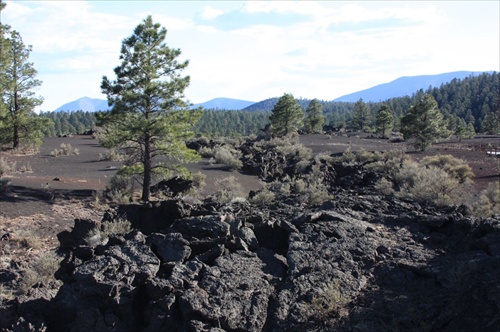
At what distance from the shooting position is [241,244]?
7027 mm

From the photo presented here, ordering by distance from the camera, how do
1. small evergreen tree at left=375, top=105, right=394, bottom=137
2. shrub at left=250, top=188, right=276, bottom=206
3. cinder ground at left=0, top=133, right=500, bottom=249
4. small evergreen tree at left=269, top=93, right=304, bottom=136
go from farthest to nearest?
small evergreen tree at left=375, top=105, right=394, bottom=137, small evergreen tree at left=269, top=93, right=304, bottom=136, shrub at left=250, top=188, right=276, bottom=206, cinder ground at left=0, top=133, right=500, bottom=249

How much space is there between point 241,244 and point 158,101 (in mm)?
12348

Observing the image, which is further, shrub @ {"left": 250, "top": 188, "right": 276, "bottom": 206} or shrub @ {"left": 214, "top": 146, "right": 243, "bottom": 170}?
shrub @ {"left": 214, "top": 146, "right": 243, "bottom": 170}

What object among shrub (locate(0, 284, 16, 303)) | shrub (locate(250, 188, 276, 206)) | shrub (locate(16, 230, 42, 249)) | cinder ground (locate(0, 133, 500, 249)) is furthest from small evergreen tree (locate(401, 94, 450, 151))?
shrub (locate(0, 284, 16, 303))

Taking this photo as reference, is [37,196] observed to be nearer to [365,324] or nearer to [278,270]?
[278,270]

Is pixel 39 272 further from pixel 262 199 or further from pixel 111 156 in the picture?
pixel 111 156

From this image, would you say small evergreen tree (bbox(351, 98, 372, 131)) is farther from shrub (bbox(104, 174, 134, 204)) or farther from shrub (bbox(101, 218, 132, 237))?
shrub (bbox(101, 218, 132, 237))

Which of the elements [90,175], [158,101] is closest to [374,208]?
[158,101]

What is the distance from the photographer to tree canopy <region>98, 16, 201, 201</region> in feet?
56.1

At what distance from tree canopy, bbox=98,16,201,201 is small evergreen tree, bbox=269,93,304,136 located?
37.6 m

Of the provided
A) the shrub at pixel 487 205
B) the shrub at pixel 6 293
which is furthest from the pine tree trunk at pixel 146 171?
the shrub at pixel 487 205

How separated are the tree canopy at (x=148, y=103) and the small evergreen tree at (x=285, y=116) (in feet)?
123

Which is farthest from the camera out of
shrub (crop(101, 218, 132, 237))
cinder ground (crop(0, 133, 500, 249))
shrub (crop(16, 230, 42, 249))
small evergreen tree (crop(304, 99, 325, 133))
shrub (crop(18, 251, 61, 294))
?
small evergreen tree (crop(304, 99, 325, 133))

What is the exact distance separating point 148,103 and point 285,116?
3850 centimetres
